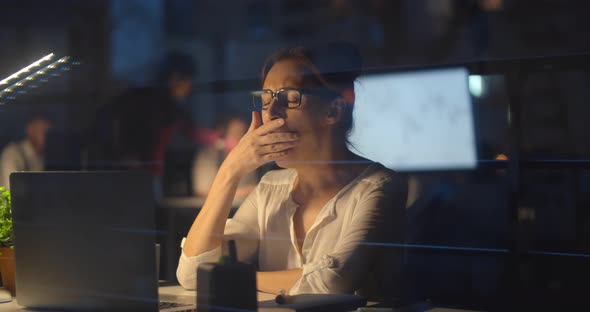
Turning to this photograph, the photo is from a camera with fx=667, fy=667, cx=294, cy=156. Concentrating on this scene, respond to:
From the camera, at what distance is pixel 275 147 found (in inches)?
76.7

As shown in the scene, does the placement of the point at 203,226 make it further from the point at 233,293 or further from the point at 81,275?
the point at 233,293

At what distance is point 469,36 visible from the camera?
8.04 ft

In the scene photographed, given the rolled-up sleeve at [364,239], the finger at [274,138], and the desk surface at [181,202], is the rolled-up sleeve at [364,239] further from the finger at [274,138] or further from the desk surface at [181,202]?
the desk surface at [181,202]

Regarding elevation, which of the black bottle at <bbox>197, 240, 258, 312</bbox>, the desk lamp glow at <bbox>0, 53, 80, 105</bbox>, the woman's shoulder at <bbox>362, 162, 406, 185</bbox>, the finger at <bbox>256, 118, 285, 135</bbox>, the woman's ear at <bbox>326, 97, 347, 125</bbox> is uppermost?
the desk lamp glow at <bbox>0, 53, 80, 105</bbox>

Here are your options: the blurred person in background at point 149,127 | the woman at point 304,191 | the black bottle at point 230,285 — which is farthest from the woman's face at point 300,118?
the blurred person in background at point 149,127

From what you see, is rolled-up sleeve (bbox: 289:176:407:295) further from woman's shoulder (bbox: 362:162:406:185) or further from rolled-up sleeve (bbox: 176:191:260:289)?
rolled-up sleeve (bbox: 176:191:260:289)

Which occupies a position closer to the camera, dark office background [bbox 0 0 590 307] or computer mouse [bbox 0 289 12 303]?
computer mouse [bbox 0 289 12 303]

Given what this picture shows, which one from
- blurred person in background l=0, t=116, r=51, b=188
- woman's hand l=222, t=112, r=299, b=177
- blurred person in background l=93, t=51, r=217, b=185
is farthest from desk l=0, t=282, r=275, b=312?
A: blurred person in background l=0, t=116, r=51, b=188

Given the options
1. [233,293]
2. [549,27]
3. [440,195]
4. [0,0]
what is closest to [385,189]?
[440,195]

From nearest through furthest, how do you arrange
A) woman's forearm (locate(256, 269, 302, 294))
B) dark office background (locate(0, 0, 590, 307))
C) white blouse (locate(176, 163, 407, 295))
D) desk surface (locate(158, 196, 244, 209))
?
1. woman's forearm (locate(256, 269, 302, 294))
2. white blouse (locate(176, 163, 407, 295))
3. dark office background (locate(0, 0, 590, 307))
4. desk surface (locate(158, 196, 244, 209))

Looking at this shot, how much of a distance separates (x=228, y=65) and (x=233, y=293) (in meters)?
2.13

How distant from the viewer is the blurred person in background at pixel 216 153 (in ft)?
7.87

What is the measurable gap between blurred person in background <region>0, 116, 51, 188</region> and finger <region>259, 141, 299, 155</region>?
1.53m

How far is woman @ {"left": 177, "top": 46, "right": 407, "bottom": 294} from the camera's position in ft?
5.81
